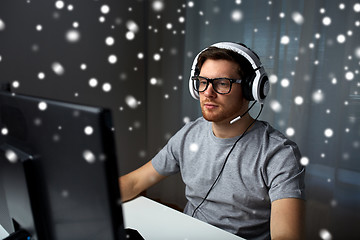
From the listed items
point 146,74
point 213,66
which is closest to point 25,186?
point 213,66

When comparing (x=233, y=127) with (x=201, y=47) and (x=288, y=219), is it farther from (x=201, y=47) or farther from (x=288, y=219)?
(x=201, y=47)

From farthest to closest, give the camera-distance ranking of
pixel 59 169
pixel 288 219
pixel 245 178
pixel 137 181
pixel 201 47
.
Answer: pixel 201 47 → pixel 137 181 → pixel 245 178 → pixel 288 219 → pixel 59 169

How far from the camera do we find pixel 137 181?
1295mm

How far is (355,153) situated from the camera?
5.46ft

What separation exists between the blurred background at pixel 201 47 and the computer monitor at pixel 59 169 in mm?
1376

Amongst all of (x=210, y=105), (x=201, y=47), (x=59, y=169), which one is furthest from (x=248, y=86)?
(x=201, y=47)

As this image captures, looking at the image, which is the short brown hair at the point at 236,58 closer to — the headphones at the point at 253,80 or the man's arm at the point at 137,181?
the headphones at the point at 253,80

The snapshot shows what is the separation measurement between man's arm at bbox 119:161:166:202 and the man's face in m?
0.38

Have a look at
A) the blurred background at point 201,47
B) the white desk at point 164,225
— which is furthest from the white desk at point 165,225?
the blurred background at point 201,47

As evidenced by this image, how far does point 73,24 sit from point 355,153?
1.92 meters

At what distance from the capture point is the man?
1.07m

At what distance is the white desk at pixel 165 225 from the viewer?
93 centimetres

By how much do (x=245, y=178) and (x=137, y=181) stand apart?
47cm

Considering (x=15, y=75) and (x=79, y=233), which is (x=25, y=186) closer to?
(x=79, y=233)
